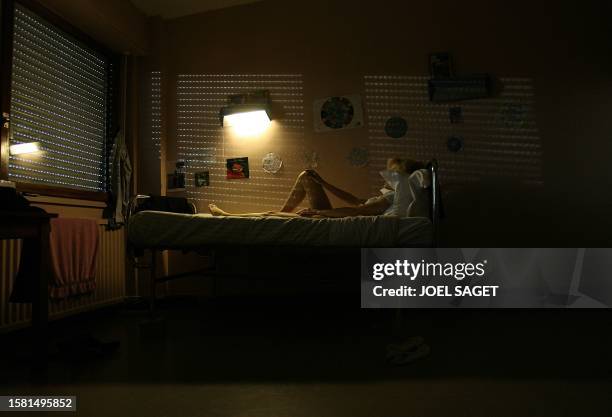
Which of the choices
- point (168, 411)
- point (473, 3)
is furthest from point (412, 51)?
point (168, 411)

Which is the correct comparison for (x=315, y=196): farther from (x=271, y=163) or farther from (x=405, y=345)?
(x=405, y=345)

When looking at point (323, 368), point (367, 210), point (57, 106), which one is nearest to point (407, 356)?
point (323, 368)

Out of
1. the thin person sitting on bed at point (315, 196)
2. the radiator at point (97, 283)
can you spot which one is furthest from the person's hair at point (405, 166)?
the radiator at point (97, 283)

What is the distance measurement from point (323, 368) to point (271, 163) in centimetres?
196

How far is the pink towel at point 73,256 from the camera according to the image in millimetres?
2287

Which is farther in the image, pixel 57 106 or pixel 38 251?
pixel 57 106

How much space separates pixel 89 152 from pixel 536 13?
3.78 meters

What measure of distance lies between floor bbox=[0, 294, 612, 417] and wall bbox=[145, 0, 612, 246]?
850 millimetres

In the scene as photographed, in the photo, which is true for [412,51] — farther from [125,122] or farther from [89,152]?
[89,152]

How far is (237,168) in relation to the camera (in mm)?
3154

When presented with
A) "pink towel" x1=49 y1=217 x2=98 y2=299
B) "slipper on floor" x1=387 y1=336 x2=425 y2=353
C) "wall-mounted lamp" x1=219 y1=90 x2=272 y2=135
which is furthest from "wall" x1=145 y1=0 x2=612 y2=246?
"slipper on floor" x1=387 y1=336 x2=425 y2=353

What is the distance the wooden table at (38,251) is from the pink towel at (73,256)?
793 millimetres

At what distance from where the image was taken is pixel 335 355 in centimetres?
168

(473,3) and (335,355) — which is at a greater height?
(473,3)
